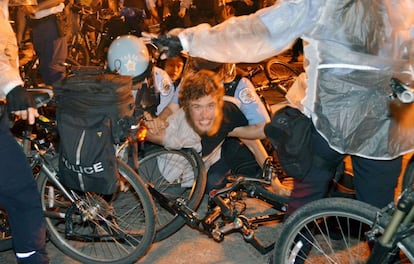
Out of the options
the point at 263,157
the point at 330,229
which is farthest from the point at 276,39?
the point at 263,157

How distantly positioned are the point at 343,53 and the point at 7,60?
168 centimetres

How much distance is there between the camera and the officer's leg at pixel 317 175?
291 centimetres

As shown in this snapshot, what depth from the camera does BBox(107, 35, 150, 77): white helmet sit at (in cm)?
381

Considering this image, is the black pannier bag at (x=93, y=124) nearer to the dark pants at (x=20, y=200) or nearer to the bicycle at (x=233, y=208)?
the dark pants at (x=20, y=200)

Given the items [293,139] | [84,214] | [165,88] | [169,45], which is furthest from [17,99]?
[165,88]

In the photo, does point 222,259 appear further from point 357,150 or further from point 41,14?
point 41,14

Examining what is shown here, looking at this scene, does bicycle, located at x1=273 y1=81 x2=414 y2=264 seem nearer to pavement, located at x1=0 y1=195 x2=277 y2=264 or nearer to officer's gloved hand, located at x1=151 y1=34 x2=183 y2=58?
pavement, located at x1=0 y1=195 x2=277 y2=264

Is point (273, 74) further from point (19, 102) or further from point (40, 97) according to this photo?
point (19, 102)

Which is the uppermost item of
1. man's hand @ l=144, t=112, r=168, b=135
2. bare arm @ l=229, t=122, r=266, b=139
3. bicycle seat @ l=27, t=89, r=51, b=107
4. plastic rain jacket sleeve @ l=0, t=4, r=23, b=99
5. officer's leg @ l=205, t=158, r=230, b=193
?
plastic rain jacket sleeve @ l=0, t=4, r=23, b=99

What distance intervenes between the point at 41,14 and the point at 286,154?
381cm

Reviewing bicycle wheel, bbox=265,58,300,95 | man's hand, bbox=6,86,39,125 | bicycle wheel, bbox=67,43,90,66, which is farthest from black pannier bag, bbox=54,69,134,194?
bicycle wheel, bbox=67,43,90,66

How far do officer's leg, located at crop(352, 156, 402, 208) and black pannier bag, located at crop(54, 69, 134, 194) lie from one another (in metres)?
1.32

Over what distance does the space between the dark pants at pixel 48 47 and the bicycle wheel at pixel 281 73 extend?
7.17 feet

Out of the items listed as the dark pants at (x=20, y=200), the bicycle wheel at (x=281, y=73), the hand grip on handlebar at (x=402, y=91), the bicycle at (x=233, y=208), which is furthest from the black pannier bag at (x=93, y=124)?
the bicycle wheel at (x=281, y=73)
